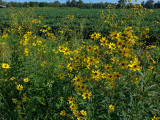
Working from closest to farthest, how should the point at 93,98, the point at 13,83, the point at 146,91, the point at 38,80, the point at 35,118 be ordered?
1. the point at 146,91
2. the point at 93,98
3. the point at 35,118
4. the point at 38,80
5. the point at 13,83

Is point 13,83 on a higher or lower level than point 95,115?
higher

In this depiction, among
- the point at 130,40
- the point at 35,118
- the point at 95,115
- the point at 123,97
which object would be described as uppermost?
the point at 130,40

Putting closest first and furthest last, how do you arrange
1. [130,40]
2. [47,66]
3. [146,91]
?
[146,91]
[130,40]
[47,66]

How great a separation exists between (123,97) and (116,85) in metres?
0.18

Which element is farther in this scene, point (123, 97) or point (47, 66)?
point (47, 66)

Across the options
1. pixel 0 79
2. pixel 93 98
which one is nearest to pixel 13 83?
pixel 0 79

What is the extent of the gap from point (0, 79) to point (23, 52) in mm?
573

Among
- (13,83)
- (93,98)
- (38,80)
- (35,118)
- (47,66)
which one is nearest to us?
(93,98)

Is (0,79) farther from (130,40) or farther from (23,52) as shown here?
(130,40)

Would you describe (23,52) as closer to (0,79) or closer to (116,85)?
(0,79)

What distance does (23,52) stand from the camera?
98.7 inches

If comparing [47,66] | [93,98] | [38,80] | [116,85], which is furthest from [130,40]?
[47,66]

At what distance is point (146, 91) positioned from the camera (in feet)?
5.33

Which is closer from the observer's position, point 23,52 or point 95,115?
point 95,115
